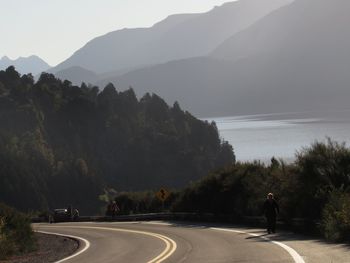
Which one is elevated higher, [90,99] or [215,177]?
[90,99]

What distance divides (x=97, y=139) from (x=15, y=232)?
16338 cm

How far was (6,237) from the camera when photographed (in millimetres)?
20188

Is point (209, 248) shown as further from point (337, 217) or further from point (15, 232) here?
point (15, 232)

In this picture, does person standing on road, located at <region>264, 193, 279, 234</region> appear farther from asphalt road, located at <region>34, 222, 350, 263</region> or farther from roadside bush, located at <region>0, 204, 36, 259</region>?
roadside bush, located at <region>0, 204, 36, 259</region>

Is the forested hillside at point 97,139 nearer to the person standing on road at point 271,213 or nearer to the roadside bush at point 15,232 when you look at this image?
the roadside bush at point 15,232

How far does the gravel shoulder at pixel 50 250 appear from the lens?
58.9 ft

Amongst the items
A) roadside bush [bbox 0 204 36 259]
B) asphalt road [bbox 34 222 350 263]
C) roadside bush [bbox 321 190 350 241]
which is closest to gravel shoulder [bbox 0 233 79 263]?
roadside bush [bbox 0 204 36 259]

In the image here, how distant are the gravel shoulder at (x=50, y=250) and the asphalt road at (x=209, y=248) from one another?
0.57 metres

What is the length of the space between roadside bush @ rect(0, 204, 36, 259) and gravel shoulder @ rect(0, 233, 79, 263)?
447 millimetres

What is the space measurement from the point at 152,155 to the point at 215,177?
144626mm

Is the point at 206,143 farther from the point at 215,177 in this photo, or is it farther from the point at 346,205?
the point at 346,205

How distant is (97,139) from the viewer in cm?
18388

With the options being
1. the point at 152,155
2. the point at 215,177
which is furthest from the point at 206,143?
the point at 215,177

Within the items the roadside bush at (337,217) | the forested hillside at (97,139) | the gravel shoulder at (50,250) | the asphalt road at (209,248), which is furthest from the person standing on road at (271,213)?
the forested hillside at (97,139)
